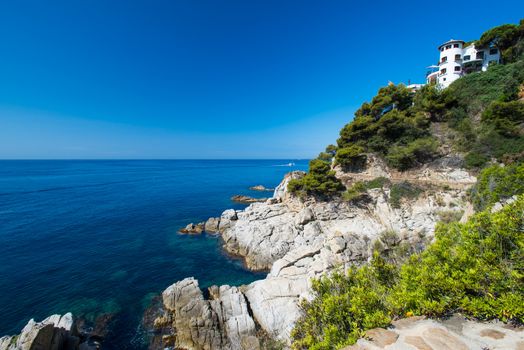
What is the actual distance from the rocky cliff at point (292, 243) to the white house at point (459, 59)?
23.7 meters

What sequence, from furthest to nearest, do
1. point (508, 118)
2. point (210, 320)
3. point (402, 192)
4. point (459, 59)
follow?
point (459, 59), point (402, 192), point (508, 118), point (210, 320)

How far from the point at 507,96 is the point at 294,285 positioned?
30.0 meters

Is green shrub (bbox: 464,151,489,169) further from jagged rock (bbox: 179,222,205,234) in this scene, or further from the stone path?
jagged rock (bbox: 179,222,205,234)

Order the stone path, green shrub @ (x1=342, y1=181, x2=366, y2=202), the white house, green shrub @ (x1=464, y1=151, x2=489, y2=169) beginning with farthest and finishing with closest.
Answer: the white house → green shrub @ (x1=342, y1=181, x2=366, y2=202) → green shrub @ (x1=464, y1=151, x2=489, y2=169) → the stone path

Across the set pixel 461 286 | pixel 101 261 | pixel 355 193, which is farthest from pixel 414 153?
pixel 101 261

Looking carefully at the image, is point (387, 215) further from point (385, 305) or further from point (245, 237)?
point (385, 305)

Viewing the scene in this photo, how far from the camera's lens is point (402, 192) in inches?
918

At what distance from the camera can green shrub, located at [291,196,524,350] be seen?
446 centimetres

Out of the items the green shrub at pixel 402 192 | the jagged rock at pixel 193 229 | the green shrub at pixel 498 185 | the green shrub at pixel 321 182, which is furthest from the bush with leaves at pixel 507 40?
the jagged rock at pixel 193 229

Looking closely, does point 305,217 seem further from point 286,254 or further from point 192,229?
point 192,229

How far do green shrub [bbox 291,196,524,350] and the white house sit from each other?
4292 cm

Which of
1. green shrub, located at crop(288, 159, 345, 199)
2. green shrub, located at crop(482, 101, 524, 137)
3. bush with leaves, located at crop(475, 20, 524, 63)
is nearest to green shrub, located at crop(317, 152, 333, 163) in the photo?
green shrub, located at crop(288, 159, 345, 199)

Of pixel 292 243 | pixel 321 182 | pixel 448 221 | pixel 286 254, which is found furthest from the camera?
pixel 321 182

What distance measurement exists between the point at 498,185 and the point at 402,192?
10.4 metres
